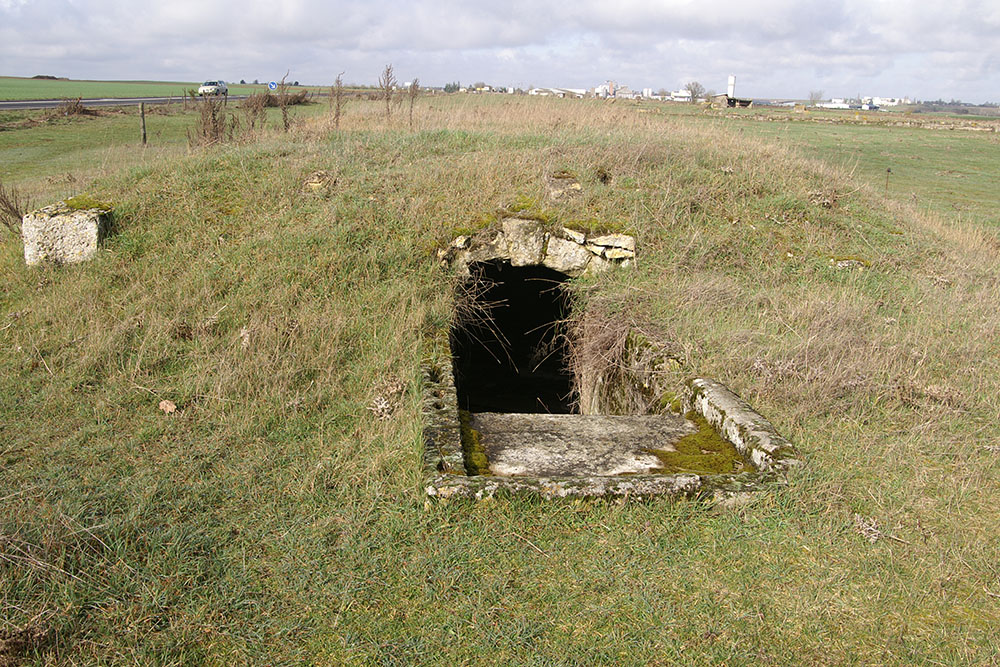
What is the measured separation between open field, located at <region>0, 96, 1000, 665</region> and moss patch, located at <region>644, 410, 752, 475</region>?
0.40 meters

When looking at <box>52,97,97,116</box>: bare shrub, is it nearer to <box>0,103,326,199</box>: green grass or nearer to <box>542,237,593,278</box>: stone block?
<box>0,103,326,199</box>: green grass

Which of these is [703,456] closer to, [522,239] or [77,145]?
[522,239]

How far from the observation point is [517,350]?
10.1 meters

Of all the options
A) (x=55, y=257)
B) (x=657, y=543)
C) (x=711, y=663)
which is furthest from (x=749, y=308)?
(x=55, y=257)

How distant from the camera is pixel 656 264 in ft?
24.7

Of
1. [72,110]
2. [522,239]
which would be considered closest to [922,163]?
[522,239]

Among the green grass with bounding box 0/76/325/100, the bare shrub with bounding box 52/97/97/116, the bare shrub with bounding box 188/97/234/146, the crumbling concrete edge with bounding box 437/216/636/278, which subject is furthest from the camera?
the green grass with bounding box 0/76/325/100

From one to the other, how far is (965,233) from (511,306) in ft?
24.5

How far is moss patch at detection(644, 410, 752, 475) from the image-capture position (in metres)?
4.27

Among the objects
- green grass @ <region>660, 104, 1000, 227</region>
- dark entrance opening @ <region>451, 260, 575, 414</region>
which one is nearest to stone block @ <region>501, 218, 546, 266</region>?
dark entrance opening @ <region>451, 260, 575, 414</region>

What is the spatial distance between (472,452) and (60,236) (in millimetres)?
5927

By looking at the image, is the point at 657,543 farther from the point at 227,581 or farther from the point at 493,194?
the point at 493,194

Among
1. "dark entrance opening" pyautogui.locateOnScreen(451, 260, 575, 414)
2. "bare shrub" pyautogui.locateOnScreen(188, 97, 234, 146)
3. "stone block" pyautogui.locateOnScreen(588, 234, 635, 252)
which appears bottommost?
"dark entrance opening" pyautogui.locateOnScreen(451, 260, 575, 414)

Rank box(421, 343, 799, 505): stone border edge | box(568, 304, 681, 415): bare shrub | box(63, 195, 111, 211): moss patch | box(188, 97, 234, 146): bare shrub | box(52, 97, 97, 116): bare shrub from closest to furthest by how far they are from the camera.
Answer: box(421, 343, 799, 505): stone border edge, box(568, 304, 681, 415): bare shrub, box(63, 195, 111, 211): moss patch, box(188, 97, 234, 146): bare shrub, box(52, 97, 97, 116): bare shrub
